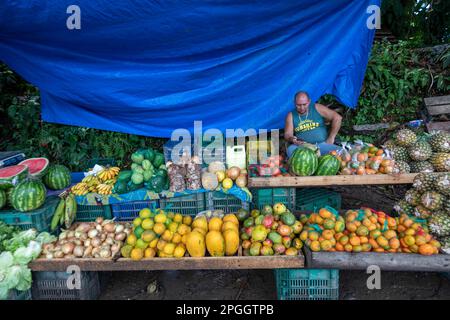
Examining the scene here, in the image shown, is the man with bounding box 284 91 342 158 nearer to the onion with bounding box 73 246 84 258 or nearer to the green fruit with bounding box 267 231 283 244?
the green fruit with bounding box 267 231 283 244

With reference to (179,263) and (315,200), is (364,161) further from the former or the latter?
(179,263)

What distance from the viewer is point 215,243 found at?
293 centimetres

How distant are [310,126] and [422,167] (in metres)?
1.40

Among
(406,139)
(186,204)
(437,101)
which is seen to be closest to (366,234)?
(406,139)

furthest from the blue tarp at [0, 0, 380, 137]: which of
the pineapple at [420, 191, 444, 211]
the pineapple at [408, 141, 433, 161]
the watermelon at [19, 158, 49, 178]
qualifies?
the pineapple at [420, 191, 444, 211]

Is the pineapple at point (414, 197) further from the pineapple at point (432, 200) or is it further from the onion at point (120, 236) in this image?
the onion at point (120, 236)

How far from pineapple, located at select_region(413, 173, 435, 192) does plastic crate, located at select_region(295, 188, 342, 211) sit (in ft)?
3.01

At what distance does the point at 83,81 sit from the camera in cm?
419

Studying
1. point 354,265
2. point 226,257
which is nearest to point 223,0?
point 226,257

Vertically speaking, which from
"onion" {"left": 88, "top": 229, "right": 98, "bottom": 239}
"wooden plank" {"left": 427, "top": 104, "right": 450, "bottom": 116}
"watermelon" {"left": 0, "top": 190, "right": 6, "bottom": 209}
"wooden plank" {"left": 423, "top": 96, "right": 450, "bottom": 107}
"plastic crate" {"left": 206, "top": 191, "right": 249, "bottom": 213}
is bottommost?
"onion" {"left": 88, "top": 229, "right": 98, "bottom": 239}

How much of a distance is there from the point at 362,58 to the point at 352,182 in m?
1.72

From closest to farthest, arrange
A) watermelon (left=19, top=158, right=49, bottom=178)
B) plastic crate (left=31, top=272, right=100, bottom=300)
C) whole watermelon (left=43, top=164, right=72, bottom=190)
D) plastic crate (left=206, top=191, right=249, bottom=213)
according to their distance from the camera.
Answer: plastic crate (left=31, top=272, right=100, bottom=300), plastic crate (left=206, top=191, right=249, bottom=213), watermelon (left=19, top=158, right=49, bottom=178), whole watermelon (left=43, top=164, right=72, bottom=190)

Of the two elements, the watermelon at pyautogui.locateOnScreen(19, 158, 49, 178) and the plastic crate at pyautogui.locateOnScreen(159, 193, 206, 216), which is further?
the watermelon at pyautogui.locateOnScreen(19, 158, 49, 178)

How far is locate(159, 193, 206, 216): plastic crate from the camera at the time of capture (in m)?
3.84
